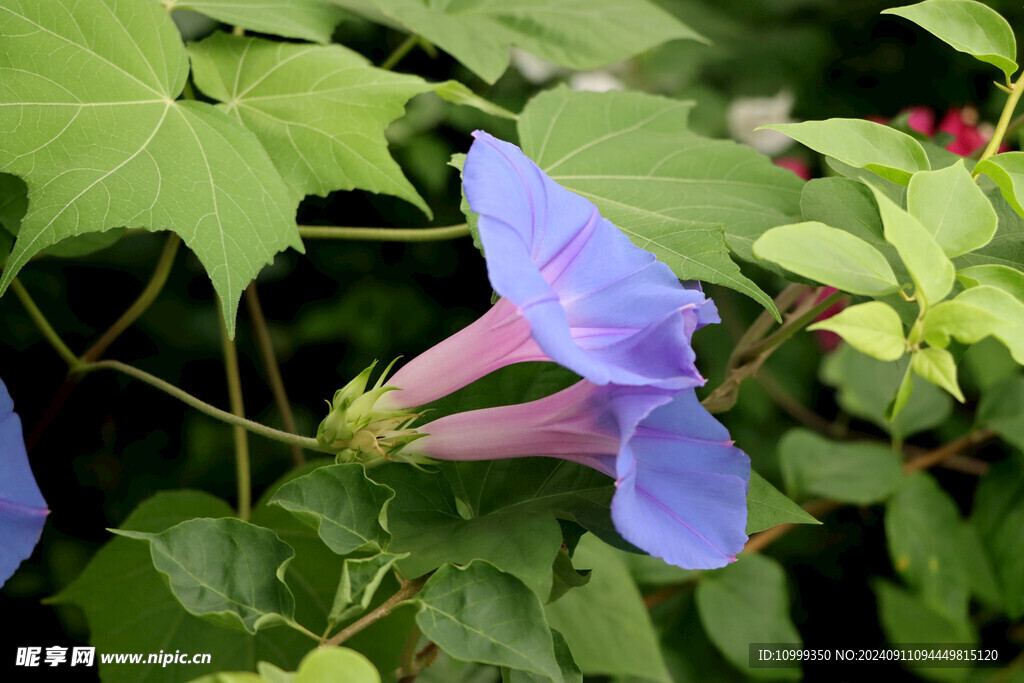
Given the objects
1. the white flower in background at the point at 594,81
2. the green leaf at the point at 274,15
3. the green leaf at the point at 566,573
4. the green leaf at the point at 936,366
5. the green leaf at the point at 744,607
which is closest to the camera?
the green leaf at the point at 936,366

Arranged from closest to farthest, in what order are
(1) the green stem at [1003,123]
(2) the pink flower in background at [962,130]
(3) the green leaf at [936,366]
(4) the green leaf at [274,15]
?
(3) the green leaf at [936,366] → (1) the green stem at [1003,123] → (4) the green leaf at [274,15] → (2) the pink flower in background at [962,130]

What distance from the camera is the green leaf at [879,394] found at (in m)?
1.45

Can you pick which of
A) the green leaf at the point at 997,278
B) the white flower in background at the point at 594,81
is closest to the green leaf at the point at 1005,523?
the green leaf at the point at 997,278

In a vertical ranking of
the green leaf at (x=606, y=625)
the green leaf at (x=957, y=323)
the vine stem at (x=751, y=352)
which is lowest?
the green leaf at (x=606, y=625)

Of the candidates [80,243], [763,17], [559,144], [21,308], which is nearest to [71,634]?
[21,308]

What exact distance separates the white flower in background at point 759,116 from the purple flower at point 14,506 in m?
1.70

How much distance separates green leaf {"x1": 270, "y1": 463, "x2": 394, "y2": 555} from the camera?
0.54 m

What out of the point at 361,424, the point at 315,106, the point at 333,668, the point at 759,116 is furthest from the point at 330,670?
the point at 759,116

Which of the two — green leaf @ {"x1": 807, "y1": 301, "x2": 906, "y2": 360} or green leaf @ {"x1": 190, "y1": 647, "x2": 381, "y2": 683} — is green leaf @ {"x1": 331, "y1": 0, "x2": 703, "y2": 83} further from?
green leaf @ {"x1": 190, "y1": 647, "x2": 381, "y2": 683}

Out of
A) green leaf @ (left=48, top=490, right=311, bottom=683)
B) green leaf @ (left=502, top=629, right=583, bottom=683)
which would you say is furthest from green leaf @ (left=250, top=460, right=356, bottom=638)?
green leaf @ (left=502, top=629, right=583, bottom=683)

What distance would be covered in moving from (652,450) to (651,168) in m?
0.47

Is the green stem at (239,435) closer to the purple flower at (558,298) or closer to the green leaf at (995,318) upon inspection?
the purple flower at (558,298)

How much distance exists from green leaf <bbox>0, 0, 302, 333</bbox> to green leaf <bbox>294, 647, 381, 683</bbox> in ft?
0.85

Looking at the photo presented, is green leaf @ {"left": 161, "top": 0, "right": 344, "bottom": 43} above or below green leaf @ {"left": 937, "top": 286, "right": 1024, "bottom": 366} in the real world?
above
